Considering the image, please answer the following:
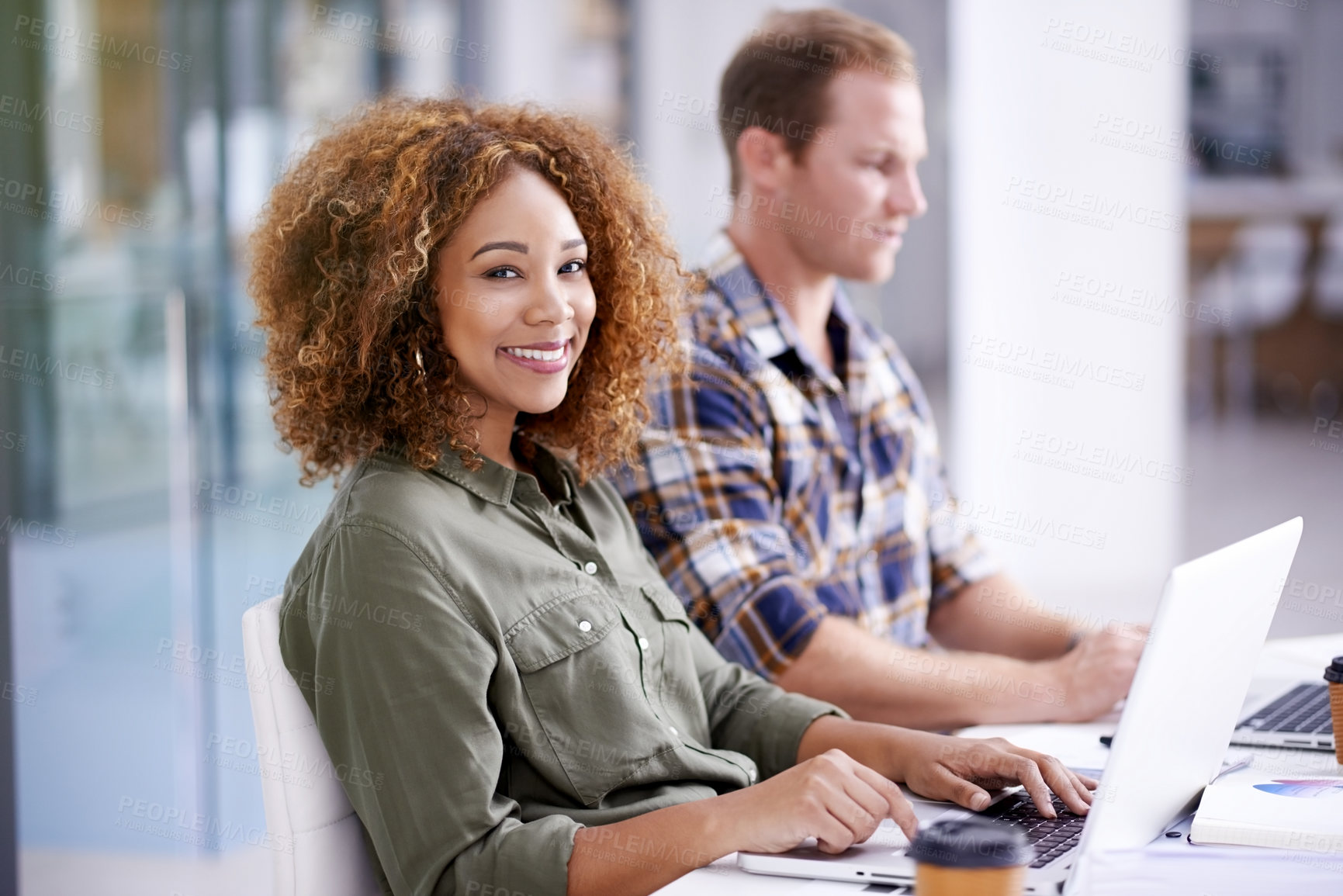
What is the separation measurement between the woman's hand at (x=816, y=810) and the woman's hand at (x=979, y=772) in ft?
0.54

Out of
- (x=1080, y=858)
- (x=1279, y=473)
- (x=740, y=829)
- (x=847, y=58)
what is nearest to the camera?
(x=1080, y=858)

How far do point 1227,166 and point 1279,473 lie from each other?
4059 millimetres

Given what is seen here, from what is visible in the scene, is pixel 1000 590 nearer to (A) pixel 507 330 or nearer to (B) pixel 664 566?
(B) pixel 664 566

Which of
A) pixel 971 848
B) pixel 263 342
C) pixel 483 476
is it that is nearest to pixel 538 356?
pixel 483 476

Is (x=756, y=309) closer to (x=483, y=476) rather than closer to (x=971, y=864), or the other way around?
(x=483, y=476)

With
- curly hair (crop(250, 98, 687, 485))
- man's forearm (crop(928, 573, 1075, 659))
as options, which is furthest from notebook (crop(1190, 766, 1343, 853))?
curly hair (crop(250, 98, 687, 485))

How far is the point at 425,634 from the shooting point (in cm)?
117

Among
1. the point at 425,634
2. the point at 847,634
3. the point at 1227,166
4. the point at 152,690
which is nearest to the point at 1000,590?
the point at 847,634

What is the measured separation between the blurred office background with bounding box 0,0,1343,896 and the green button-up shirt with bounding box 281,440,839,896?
1.92 feet

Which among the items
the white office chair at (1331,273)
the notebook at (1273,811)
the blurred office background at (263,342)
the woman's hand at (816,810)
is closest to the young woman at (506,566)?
the woman's hand at (816,810)

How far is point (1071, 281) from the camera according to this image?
4.50 m

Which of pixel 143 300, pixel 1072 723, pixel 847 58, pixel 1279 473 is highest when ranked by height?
pixel 847 58

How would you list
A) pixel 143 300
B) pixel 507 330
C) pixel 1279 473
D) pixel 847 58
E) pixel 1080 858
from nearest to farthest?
1. pixel 1080 858
2. pixel 507 330
3. pixel 847 58
4. pixel 143 300
5. pixel 1279 473

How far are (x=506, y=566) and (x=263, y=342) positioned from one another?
2050 millimetres
